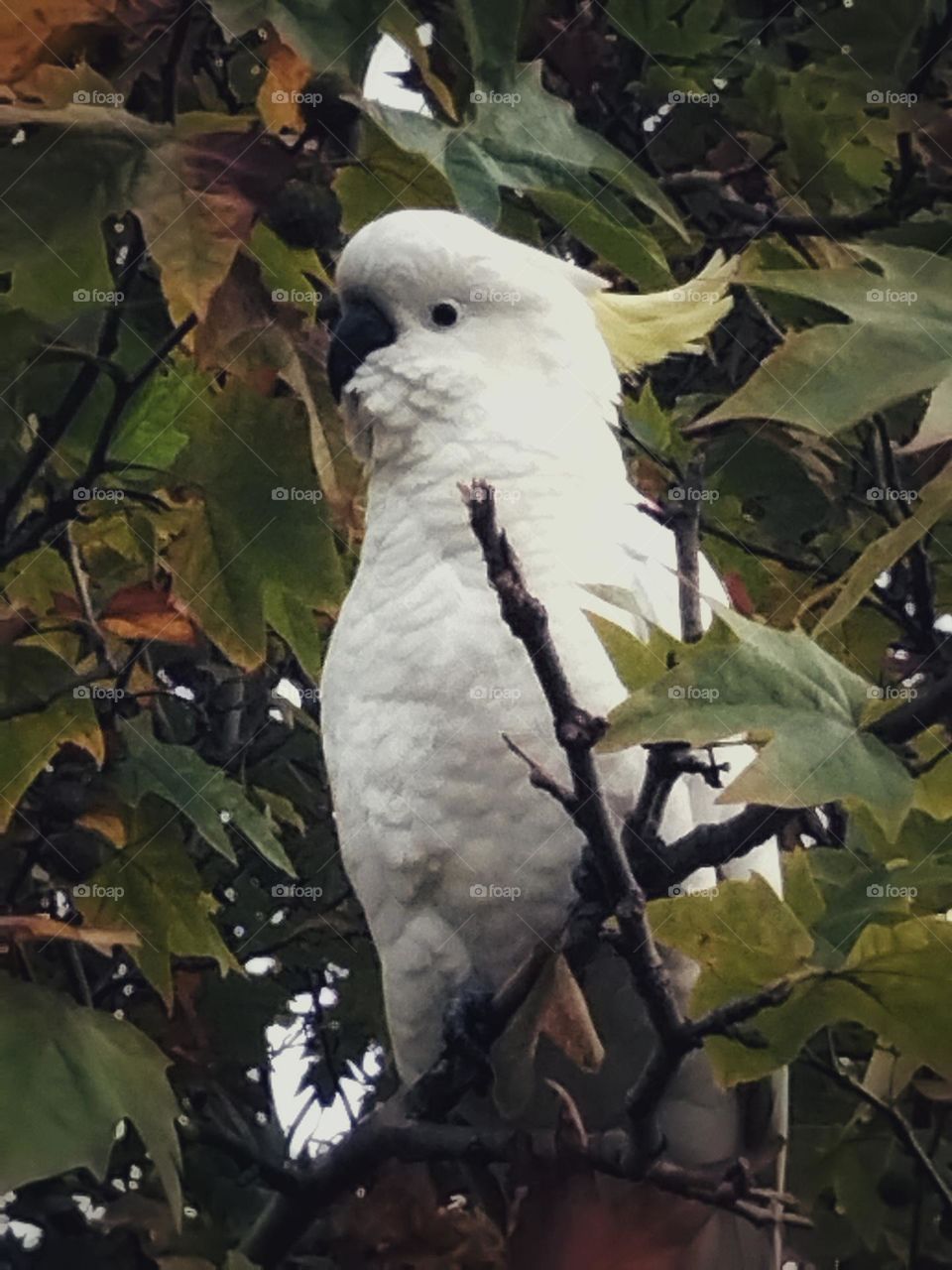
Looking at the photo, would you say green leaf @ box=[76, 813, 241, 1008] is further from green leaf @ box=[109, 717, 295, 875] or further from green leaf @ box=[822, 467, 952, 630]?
green leaf @ box=[822, 467, 952, 630]

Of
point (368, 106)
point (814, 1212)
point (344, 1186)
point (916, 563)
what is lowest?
point (814, 1212)

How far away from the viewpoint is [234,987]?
1.37 metres

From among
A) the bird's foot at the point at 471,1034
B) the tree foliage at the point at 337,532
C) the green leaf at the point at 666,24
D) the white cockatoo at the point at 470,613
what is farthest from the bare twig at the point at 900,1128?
the green leaf at the point at 666,24

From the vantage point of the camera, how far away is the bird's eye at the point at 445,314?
1354 mm

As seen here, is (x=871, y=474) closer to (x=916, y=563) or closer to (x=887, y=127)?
(x=916, y=563)

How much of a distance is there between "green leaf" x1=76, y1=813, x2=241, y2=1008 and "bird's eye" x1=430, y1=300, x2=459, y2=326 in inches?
18.3

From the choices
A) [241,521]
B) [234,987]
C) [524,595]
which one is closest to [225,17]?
[241,521]

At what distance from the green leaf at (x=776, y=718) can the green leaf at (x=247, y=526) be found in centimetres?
46

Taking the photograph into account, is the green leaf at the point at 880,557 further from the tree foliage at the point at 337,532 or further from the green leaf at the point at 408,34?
the green leaf at the point at 408,34

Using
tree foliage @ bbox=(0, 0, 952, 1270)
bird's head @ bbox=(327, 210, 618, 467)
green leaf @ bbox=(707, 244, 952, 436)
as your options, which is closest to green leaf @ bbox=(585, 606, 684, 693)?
tree foliage @ bbox=(0, 0, 952, 1270)

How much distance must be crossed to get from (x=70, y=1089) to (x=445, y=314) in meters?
0.70

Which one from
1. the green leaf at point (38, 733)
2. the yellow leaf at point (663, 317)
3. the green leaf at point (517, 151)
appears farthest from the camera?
the yellow leaf at point (663, 317)

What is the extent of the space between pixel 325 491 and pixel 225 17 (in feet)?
1.18

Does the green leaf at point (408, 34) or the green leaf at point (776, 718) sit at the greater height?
the green leaf at point (408, 34)
